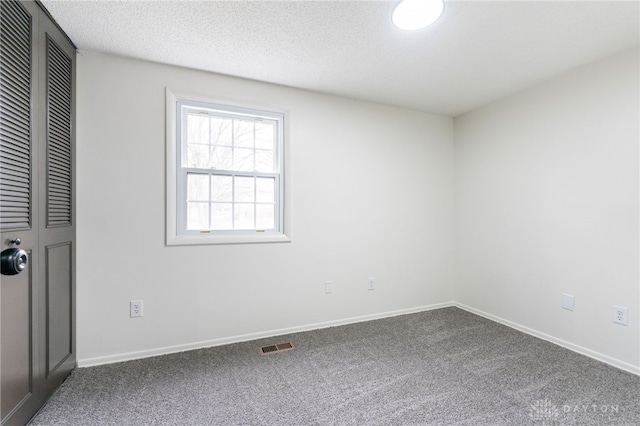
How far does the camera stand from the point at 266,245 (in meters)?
2.63

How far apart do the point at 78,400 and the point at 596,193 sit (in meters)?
3.84

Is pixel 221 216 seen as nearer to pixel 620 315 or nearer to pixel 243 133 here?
pixel 243 133

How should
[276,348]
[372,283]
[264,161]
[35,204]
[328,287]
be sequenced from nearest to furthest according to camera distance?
[35,204] < [276,348] < [264,161] < [328,287] < [372,283]

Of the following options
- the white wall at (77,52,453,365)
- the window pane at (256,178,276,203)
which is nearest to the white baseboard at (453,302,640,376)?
the white wall at (77,52,453,365)

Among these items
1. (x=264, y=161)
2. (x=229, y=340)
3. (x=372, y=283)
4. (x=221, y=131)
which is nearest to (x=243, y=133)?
(x=221, y=131)

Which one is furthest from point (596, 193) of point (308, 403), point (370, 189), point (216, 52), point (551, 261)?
point (216, 52)

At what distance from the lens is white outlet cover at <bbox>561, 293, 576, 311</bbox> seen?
2408 millimetres

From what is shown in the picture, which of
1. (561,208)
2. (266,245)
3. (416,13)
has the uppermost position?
(416,13)

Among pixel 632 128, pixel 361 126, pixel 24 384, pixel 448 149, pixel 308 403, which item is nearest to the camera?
pixel 24 384

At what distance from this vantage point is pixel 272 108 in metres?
2.65

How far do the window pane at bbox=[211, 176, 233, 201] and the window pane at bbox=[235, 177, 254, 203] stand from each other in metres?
0.05

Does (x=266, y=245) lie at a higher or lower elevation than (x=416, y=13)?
lower

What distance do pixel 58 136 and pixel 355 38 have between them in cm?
205

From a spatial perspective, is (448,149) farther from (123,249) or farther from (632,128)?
(123,249)
